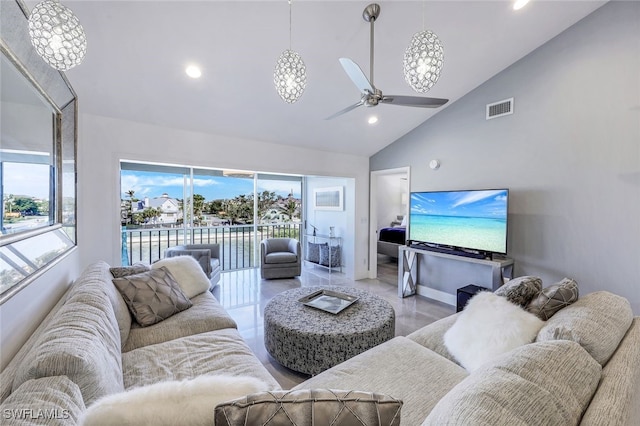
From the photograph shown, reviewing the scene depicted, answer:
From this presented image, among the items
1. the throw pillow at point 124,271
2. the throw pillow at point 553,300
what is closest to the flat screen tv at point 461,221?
the throw pillow at point 553,300

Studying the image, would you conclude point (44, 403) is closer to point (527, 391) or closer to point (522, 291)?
point (527, 391)

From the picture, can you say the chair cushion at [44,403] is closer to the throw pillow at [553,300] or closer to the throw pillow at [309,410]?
the throw pillow at [309,410]

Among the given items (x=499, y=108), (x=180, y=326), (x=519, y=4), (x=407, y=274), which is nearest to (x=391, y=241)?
(x=407, y=274)

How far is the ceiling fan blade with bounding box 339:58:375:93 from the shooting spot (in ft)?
5.68

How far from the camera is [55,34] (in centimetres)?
107

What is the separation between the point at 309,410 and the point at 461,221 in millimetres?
3286

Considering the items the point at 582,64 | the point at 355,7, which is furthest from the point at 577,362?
the point at 582,64

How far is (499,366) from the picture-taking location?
2.75ft

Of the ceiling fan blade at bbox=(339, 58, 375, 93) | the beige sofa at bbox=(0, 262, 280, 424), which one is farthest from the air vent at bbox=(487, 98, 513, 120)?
the beige sofa at bbox=(0, 262, 280, 424)

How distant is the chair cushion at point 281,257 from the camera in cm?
469

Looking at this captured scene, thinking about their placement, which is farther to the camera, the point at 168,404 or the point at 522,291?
the point at 522,291

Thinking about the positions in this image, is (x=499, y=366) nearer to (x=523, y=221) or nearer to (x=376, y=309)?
(x=376, y=309)

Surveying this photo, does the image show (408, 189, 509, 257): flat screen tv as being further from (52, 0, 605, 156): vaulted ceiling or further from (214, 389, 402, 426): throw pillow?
(214, 389, 402, 426): throw pillow

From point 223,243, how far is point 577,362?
19.1 feet
